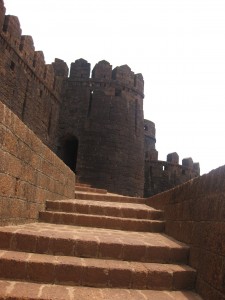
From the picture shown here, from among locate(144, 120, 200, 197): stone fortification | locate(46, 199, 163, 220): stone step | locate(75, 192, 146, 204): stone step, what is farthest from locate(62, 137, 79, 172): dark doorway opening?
locate(46, 199, 163, 220): stone step

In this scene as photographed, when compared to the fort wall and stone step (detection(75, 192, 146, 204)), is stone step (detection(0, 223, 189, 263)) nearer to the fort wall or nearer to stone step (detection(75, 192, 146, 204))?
stone step (detection(75, 192, 146, 204))

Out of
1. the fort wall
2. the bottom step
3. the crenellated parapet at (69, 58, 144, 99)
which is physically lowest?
the bottom step

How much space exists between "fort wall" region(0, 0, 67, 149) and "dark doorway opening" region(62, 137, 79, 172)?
1.18 meters

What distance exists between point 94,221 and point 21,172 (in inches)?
59.1

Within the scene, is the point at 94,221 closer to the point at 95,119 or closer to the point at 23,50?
the point at 23,50

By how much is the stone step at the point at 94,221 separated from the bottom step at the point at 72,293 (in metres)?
1.94

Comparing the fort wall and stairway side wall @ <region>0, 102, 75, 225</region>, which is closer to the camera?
stairway side wall @ <region>0, 102, 75, 225</region>

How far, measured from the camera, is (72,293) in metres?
2.68

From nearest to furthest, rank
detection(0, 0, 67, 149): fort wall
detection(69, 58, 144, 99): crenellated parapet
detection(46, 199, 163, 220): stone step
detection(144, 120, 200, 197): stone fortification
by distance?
1. detection(46, 199, 163, 220): stone step
2. detection(0, 0, 67, 149): fort wall
3. detection(69, 58, 144, 99): crenellated parapet
4. detection(144, 120, 200, 197): stone fortification

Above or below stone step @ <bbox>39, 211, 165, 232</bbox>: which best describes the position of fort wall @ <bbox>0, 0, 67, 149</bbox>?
above

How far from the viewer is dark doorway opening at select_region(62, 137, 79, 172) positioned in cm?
1553

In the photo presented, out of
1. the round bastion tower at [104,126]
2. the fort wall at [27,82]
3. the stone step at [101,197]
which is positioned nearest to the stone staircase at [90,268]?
the stone step at [101,197]

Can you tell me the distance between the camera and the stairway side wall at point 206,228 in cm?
265

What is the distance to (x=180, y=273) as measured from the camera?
3150mm
